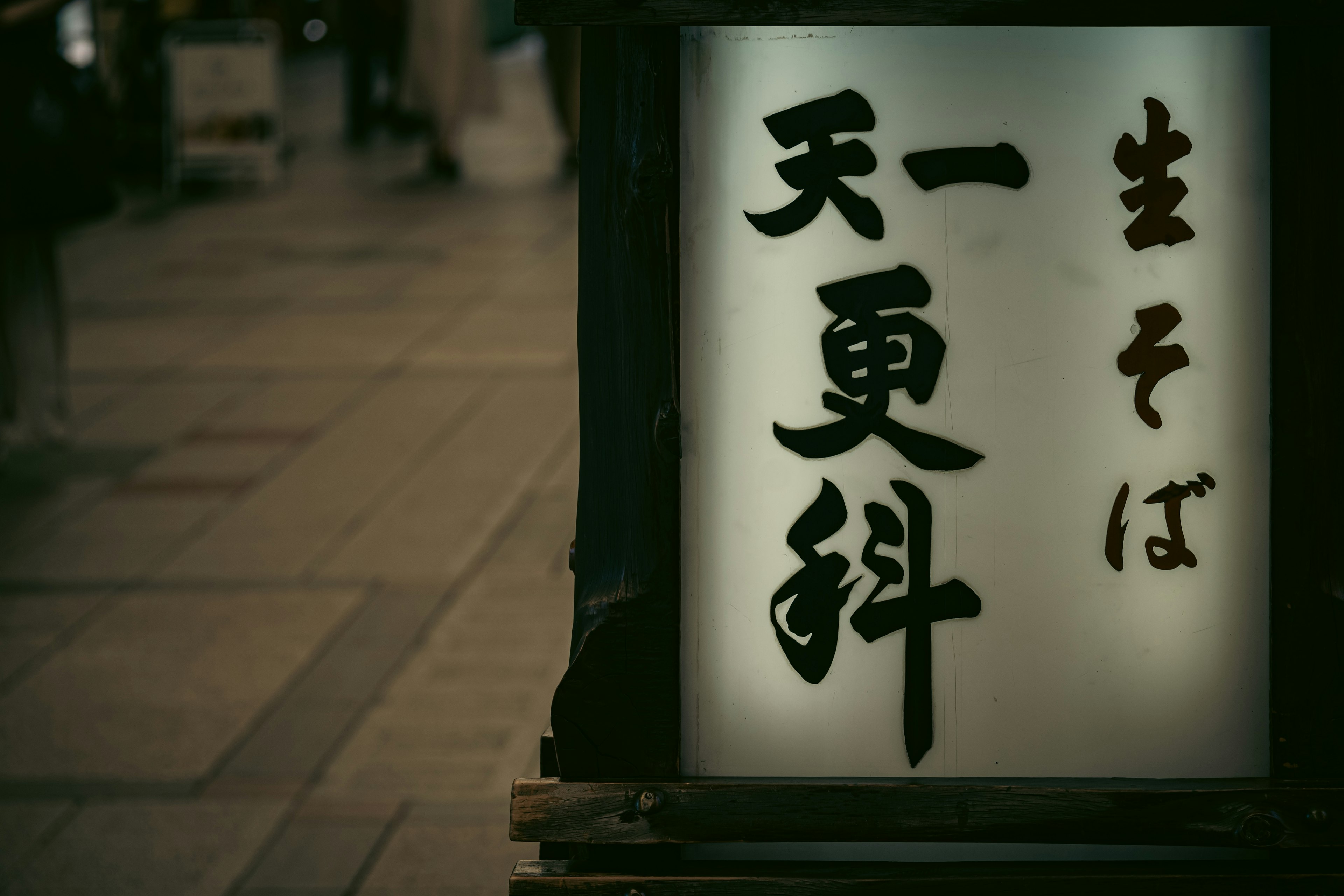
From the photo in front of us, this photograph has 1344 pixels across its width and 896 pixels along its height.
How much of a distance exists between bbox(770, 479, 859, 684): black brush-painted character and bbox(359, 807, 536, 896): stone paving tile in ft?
4.52

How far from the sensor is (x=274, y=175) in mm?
11961

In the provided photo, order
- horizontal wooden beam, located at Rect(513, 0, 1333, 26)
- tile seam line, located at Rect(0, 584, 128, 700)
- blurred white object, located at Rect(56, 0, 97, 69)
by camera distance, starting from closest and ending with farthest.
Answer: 1. horizontal wooden beam, located at Rect(513, 0, 1333, 26)
2. tile seam line, located at Rect(0, 584, 128, 700)
3. blurred white object, located at Rect(56, 0, 97, 69)

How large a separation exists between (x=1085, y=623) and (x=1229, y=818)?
25cm

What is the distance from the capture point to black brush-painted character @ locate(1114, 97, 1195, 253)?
1.59 meters

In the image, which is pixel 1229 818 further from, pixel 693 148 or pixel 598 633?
pixel 693 148

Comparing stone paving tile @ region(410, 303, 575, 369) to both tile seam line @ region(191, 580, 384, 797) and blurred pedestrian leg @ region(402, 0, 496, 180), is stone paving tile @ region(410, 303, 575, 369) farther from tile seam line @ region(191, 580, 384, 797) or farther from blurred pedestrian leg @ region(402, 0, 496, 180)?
blurred pedestrian leg @ region(402, 0, 496, 180)

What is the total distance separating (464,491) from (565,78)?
6.92 m

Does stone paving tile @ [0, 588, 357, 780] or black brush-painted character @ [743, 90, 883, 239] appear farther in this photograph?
stone paving tile @ [0, 588, 357, 780]

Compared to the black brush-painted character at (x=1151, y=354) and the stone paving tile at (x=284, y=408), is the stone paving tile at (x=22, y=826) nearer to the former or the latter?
the black brush-painted character at (x=1151, y=354)

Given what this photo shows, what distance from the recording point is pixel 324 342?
24.5ft

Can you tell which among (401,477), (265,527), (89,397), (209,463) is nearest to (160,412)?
(89,397)

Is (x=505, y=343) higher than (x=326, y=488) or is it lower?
higher

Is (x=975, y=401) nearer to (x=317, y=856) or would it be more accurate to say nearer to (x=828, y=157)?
Result: (x=828, y=157)

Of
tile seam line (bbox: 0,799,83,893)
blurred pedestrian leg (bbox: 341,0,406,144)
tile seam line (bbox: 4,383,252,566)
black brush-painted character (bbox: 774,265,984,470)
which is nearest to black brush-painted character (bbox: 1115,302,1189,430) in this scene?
black brush-painted character (bbox: 774,265,984,470)
